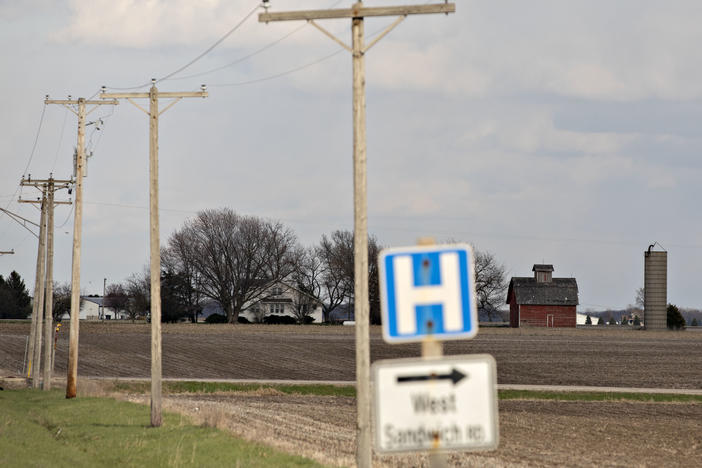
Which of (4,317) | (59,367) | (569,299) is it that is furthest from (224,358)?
(4,317)

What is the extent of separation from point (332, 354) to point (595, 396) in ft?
92.2

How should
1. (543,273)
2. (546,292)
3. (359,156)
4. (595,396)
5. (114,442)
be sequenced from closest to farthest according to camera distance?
(359,156)
(114,442)
(595,396)
(546,292)
(543,273)

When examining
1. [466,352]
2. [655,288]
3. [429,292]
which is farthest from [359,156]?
[655,288]

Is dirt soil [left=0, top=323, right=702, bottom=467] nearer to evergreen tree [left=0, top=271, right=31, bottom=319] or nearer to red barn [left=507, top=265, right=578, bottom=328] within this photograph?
red barn [left=507, top=265, right=578, bottom=328]

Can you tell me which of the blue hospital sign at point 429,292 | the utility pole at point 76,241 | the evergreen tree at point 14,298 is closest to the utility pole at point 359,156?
the blue hospital sign at point 429,292

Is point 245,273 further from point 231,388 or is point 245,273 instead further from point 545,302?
point 231,388

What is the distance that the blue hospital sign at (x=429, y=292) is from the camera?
24.0ft

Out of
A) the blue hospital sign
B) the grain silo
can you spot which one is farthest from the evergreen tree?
the blue hospital sign

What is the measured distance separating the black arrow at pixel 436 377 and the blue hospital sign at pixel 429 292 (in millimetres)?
264

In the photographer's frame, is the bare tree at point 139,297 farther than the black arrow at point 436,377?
Yes

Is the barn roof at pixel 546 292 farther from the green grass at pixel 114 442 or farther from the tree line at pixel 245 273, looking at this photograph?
the green grass at pixel 114 442

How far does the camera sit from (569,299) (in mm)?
128750

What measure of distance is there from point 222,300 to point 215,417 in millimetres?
102813

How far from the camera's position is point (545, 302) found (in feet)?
420
